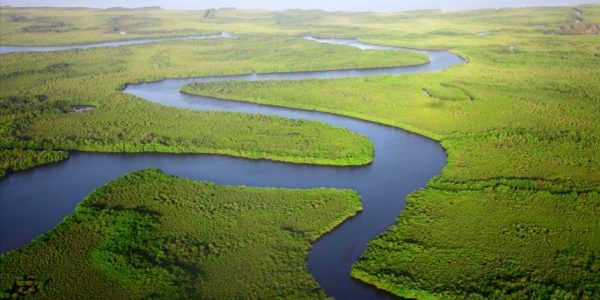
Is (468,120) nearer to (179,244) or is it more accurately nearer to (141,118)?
(179,244)

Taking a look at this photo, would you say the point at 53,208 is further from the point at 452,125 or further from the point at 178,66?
the point at 178,66

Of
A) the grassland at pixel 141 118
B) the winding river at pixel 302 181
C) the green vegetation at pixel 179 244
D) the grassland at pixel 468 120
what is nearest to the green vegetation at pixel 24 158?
the grassland at pixel 141 118

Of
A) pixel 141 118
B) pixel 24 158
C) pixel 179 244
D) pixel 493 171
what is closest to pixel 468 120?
pixel 493 171

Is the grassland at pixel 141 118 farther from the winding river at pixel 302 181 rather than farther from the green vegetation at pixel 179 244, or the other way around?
the green vegetation at pixel 179 244

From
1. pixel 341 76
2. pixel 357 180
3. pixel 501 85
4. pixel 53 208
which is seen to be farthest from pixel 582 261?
pixel 341 76

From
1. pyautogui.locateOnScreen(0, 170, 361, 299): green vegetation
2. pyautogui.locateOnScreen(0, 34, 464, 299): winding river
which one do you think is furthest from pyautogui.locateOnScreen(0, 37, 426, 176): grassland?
pyautogui.locateOnScreen(0, 170, 361, 299): green vegetation

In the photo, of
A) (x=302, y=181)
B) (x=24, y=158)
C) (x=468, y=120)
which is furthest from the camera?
(x=468, y=120)
